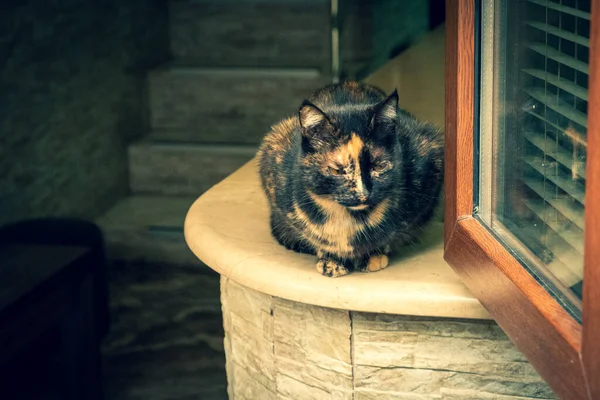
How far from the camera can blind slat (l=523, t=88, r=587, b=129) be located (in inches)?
53.7

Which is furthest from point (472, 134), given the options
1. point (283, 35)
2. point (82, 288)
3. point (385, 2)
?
point (283, 35)

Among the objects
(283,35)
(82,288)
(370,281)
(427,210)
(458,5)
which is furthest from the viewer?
(283,35)

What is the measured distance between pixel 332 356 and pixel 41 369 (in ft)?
5.52

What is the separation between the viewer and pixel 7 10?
11.0 feet

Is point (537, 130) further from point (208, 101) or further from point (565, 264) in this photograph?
point (208, 101)

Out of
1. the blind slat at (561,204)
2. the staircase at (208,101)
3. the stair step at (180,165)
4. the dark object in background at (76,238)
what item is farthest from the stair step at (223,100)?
the blind slat at (561,204)

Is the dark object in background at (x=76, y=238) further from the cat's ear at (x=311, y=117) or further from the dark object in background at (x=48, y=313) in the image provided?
the cat's ear at (x=311, y=117)

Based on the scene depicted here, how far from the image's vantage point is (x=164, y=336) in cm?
359

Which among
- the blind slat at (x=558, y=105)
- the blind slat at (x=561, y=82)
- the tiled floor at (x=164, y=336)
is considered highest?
the blind slat at (x=561, y=82)

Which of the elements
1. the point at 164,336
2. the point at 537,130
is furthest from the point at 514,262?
the point at 164,336

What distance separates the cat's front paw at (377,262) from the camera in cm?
196

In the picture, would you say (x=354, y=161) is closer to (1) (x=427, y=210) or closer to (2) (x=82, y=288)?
(1) (x=427, y=210)

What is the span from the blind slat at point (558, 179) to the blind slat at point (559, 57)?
6.8 inches

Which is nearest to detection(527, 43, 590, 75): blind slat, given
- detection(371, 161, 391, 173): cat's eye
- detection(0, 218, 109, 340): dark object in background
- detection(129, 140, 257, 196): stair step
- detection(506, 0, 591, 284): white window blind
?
detection(506, 0, 591, 284): white window blind
